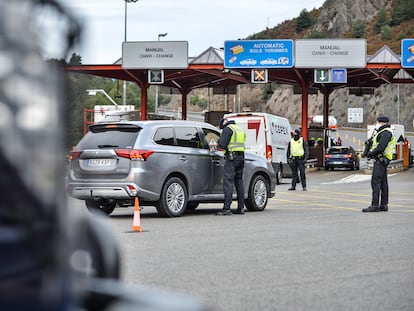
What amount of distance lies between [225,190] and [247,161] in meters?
1.36

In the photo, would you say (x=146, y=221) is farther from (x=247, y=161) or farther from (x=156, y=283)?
(x=156, y=283)

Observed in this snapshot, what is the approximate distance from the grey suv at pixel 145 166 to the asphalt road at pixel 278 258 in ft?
1.42

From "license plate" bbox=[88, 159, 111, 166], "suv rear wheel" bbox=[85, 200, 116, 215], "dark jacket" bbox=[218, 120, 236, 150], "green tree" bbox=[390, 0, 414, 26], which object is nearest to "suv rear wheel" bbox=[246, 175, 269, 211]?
"dark jacket" bbox=[218, 120, 236, 150]

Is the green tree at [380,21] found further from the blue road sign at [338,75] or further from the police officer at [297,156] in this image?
the police officer at [297,156]

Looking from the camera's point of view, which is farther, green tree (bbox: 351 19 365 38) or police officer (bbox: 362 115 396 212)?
green tree (bbox: 351 19 365 38)

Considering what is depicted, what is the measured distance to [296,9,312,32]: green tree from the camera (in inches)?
6732

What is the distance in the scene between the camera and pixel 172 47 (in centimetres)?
4881

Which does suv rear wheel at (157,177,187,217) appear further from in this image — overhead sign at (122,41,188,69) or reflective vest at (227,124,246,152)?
overhead sign at (122,41,188,69)

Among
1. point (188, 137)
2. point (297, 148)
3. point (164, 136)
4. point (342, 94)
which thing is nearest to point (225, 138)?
point (188, 137)

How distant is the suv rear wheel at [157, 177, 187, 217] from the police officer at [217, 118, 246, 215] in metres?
0.96

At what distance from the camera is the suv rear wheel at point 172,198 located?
598 inches

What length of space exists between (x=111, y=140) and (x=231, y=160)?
8.00 ft

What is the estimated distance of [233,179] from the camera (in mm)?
16453

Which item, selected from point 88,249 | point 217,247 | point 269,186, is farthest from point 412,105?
point 88,249
